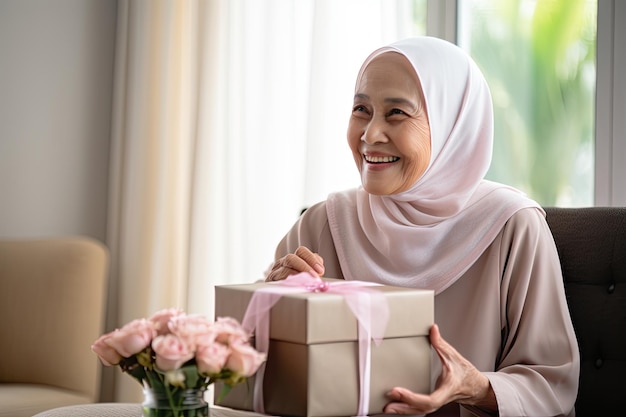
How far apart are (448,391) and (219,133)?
1934 mm

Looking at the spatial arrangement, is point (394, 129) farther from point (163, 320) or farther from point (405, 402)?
point (163, 320)

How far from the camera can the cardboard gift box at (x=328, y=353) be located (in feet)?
4.21

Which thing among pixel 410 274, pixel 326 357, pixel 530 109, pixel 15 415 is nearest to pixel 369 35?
pixel 530 109

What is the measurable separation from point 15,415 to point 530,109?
5.63 ft

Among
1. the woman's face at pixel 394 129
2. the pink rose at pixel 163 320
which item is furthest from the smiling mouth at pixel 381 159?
the pink rose at pixel 163 320

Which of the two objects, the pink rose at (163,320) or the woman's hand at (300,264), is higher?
the woman's hand at (300,264)

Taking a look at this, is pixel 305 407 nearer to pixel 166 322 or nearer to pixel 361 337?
pixel 361 337

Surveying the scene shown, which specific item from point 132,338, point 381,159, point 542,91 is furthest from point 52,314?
point 132,338

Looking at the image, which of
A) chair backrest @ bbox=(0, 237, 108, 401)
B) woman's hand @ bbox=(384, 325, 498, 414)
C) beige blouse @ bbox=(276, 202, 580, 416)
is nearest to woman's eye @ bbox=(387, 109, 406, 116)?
beige blouse @ bbox=(276, 202, 580, 416)

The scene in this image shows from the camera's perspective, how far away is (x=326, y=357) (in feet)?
4.24

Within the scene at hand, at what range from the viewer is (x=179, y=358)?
3.61ft

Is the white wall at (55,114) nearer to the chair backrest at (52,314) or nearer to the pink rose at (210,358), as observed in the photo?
the chair backrest at (52,314)

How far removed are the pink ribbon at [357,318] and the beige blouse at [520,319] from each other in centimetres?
37

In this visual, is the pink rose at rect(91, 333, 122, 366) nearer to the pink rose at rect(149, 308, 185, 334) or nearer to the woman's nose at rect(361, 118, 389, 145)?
the pink rose at rect(149, 308, 185, 334)
